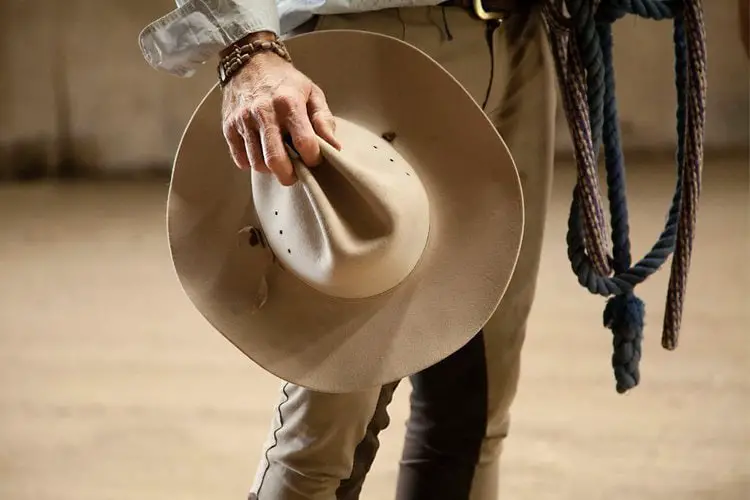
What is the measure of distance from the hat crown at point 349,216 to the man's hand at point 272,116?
1 cm

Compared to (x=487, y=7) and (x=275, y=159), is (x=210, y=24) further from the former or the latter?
(x=487, y=7)

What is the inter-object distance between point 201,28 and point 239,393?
3.35 ft

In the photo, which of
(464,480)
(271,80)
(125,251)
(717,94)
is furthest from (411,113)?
(717,94)

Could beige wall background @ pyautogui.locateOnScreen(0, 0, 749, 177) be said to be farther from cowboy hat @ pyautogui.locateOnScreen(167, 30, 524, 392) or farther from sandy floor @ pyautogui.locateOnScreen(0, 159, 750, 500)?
cowboy hat @ pyautogui.locateOnScreen(167, 30, 524, 392)

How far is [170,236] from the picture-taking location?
2.28 ft

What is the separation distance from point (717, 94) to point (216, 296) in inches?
90.5

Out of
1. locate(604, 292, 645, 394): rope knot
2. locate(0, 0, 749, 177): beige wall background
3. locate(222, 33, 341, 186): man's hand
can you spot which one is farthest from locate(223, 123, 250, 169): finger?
locate(0, 0, 749, 177): beige wall background

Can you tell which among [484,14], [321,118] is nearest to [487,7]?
[484,14]

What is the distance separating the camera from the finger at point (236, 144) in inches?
23.5

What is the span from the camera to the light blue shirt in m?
0.61

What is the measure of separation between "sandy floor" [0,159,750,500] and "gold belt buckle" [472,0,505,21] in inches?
29.4

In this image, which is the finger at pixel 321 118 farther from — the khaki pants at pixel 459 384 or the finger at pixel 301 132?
the khaki pants at pixel 459 384

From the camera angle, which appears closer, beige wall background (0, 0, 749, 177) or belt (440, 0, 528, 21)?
belt (440, 0, 528, 21)

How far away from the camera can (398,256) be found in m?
0.64
